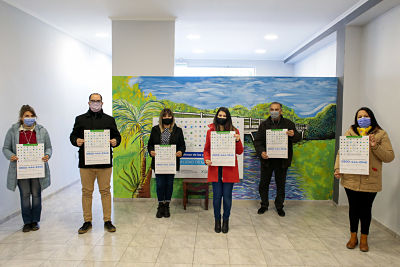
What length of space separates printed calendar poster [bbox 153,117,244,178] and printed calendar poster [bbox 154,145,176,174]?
720 millimetres

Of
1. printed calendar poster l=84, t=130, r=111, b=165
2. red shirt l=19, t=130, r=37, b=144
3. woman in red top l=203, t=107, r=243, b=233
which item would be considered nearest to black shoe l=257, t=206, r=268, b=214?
woman in red top l=203, t=107, r=243, b=233

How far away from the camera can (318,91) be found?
5.00 m

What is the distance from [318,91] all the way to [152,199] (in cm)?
320

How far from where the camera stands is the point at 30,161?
3711 millimetres

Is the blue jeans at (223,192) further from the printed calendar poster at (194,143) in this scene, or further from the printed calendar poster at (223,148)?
the printed calendar poster at (194,143)

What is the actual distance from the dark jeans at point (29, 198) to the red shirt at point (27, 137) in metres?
0.46

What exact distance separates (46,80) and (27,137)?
1.92 meters

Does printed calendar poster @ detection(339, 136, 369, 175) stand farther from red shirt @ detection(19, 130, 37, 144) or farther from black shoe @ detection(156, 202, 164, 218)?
red shirt @ detection(19, 130, 37, 144)

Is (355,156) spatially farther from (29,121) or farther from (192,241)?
(29,121)

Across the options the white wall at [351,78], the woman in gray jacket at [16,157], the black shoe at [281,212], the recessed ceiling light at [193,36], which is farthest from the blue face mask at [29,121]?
the white wall at [351,78]

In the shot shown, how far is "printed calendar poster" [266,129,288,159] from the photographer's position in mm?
Result: 4488

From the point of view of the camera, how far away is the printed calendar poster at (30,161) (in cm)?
367

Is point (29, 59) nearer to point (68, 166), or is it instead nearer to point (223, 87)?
point (68, 166)

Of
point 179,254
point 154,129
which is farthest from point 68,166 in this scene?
point 179,254
